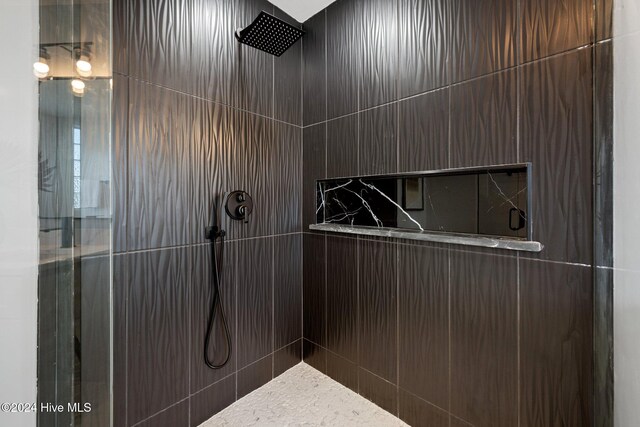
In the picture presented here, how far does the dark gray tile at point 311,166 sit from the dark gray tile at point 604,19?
1296 mm

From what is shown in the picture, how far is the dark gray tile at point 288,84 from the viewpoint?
1.90 metres

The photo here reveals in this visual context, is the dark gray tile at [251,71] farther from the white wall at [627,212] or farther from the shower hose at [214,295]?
the white wall at [627,212]

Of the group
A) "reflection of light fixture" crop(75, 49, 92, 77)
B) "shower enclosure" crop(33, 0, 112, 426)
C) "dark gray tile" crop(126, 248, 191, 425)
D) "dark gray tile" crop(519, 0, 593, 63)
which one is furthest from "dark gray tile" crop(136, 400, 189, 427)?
"dark gray tile" crop(519, 0, 593, 63)

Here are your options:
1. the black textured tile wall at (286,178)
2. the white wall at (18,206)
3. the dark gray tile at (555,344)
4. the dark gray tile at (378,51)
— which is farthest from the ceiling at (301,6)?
the dark gray tile at (555,344)

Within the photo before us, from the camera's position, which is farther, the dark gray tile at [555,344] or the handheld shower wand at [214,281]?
the handheld shower wand at [214,281]

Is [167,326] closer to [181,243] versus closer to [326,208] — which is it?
[181,243]

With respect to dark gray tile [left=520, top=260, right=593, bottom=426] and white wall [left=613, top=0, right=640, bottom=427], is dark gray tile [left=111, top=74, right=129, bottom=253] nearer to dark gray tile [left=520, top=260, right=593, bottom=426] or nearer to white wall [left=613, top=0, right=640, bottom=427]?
dark gray tile [left=520, top=260, right=593, bottom=426]

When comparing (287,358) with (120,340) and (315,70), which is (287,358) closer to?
(120,340)

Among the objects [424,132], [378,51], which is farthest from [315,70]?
[424,132]

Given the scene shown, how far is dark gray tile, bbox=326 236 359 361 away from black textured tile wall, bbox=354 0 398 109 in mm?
854

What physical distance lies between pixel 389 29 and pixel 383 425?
2104 millimetres

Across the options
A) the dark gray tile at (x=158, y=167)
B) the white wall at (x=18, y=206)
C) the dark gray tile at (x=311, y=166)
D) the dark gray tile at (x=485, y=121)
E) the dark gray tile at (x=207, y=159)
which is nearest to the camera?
the white wall at (x=18, y=206)

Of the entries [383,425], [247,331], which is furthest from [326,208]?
[383,425]

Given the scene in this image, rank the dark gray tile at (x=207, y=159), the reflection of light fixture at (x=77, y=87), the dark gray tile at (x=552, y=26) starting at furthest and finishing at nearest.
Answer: the dark gray tile at (x=207, y=159)
the dark gray tile at (x=552, y=26)
the reflection of light fixture at (x=77, y=87)
